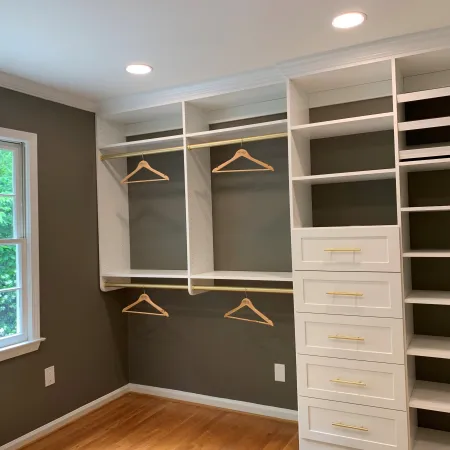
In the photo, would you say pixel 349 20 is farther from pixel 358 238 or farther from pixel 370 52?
pixel 358 238

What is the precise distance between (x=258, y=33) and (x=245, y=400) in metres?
2.53

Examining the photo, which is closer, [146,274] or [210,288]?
[210,288]

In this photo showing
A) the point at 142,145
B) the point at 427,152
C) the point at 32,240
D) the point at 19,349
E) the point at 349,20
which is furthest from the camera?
the point at 142,145

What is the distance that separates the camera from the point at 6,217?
3.04 m

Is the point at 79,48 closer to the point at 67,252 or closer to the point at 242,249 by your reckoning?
the point at 67,252

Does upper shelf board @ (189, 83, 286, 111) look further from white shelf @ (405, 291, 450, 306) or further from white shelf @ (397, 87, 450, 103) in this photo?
white shelf @ (405, 291, 450, 306)

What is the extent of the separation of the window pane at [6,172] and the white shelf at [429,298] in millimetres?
2550

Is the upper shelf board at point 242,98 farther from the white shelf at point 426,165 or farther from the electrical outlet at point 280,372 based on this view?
the electrical outlet at point 280,372

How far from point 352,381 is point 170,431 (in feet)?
4.42

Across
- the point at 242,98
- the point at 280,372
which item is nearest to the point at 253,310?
the point at 280,372

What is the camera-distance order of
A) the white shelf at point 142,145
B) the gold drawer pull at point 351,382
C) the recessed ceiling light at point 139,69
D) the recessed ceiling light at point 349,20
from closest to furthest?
the recessed ceiling light at point 349,20 < the gold drawer pull at point 351,382 < the recessed ceiling light at point 139,69 < the white shelf at point 142,145

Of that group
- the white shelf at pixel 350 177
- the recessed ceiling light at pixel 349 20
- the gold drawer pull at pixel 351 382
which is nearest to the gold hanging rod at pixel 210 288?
the gold drawer pull at pixel 351 382

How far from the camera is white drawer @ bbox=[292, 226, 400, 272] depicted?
2.50 m

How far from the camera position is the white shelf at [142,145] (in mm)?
3410
